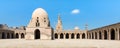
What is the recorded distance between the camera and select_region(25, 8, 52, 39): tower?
110 feet

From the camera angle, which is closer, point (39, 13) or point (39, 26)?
point (39, 26)

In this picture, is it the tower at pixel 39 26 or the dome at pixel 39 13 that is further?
the dome at pixel 39 13

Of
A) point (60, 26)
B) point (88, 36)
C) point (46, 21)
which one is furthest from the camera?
point (60, 26)

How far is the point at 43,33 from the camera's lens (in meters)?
33.6

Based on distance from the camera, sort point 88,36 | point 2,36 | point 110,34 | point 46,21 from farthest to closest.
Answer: point 88,36 < point 2,36 < point 110,34 < point 46,21

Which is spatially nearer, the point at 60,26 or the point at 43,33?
the point at 43,33

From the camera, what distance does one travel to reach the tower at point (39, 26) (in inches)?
1319

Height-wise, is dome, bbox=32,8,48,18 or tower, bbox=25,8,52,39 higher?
dome, bbox=32,8,48,18

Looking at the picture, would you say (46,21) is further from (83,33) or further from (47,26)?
(83,33)

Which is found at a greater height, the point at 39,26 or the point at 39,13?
the point at 39,13

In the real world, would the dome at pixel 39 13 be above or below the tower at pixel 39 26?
above

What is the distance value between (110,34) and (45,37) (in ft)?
44.6

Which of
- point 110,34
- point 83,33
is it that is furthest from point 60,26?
point 110,34

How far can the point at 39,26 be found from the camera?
34375mm
